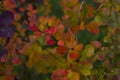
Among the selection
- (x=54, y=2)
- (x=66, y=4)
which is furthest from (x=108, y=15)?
(x=54, y=2)

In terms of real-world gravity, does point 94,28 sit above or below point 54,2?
above

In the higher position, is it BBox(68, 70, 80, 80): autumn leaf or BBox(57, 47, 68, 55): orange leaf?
BBox(57, 47, 68, 55): orange leaf

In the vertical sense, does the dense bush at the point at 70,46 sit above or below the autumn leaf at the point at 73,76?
above

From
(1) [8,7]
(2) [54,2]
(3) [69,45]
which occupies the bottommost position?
(2) [54,2]

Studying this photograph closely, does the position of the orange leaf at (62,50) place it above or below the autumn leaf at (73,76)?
above

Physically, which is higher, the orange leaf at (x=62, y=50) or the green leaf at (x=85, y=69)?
the orange leaf at (x=62, y=50)

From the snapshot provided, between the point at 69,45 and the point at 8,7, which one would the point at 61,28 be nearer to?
the point at 69,45

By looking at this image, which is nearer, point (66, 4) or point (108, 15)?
point (108, 15)

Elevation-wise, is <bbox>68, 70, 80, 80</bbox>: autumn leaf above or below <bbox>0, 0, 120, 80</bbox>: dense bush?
below

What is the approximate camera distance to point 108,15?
3.97ft

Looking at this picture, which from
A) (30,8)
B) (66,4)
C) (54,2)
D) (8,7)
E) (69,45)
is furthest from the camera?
(54,2)

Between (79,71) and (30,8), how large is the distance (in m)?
0.50

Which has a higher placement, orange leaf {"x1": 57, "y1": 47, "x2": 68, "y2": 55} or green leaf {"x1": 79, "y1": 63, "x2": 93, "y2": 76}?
orange leaf {"x1": 57, "y1": 47, "x2": 68, "y2": 55}

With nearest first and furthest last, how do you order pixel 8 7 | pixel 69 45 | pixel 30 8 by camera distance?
pixel 69 45
pixel 8 7
pixel 30 8
